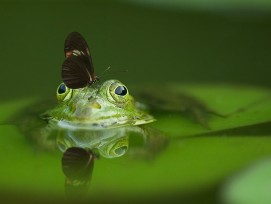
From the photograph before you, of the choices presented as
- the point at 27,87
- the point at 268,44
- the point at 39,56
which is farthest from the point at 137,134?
the point at 268,44

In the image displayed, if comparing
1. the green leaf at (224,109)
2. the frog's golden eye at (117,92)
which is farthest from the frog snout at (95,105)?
the green leaf at (224,109)

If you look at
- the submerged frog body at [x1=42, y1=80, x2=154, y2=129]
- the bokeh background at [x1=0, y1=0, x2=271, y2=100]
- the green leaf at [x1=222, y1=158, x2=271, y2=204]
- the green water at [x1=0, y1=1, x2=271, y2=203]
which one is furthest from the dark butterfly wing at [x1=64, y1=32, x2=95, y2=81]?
the bokeh background at [x1=0, y1=0, x2=271, y2=100]

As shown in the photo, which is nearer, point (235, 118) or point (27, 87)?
point (235, 118)

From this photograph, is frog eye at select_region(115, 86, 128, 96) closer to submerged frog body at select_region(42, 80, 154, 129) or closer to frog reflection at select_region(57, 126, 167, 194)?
submerged frog body at select_region(42, 80, 154, 129)

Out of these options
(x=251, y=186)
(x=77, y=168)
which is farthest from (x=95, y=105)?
(x=251, y=186)

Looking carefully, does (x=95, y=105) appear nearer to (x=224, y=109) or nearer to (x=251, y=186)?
(x=224, y=109)

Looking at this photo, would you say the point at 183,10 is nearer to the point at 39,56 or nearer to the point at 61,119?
the point at 39,56

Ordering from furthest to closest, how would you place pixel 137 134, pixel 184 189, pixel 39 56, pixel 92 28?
pixel 92 28 < pixel 39 56 < pixel 137 134 < pixel 184 189
